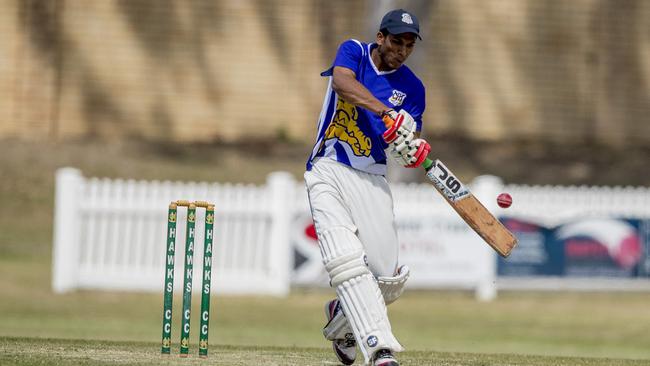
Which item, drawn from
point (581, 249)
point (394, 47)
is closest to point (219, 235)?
point (581, 249)

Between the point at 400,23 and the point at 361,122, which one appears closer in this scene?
the point at 400,23

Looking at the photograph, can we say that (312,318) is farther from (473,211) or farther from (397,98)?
(397,98)

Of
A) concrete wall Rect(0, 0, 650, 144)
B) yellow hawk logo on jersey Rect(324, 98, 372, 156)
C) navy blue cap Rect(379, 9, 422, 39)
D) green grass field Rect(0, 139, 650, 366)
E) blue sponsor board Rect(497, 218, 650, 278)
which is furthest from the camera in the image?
concrete wall Rect(0, 0, 650, 144)

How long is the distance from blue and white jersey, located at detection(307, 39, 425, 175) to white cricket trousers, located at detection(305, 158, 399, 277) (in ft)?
0.24

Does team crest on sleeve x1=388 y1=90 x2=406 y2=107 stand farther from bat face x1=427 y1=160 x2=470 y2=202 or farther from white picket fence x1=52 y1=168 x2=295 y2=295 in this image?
white picket fence x1=52 y1=168 x2=295 y2=295

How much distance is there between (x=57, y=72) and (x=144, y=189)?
26.2 feet

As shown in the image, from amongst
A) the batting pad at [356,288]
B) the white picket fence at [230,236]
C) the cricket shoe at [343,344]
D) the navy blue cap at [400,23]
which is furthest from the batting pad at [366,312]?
the white picket fence at [230,236]

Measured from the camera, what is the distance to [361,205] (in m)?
7.49

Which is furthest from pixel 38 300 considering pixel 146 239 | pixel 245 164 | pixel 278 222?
pixel 245 164

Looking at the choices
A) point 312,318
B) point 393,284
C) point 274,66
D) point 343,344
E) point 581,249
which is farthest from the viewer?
point 274,66

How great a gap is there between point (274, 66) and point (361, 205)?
641 inches

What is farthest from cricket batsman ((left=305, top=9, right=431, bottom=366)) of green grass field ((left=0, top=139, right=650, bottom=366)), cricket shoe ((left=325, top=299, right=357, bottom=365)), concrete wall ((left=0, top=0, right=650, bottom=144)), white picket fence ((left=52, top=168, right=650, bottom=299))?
concrete wall ((left=0, top=0, right=650, bottom=144))

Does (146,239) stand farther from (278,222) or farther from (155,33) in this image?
(155,33)

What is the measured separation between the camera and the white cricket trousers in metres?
7.46
